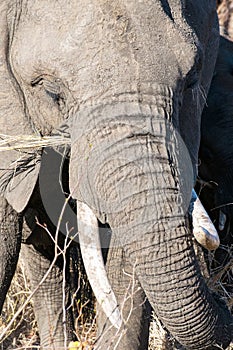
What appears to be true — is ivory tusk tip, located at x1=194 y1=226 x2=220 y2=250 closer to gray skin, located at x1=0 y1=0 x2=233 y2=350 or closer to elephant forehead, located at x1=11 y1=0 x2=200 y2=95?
gray skin, located at x1=0 y1=0 x2=233 y2=350

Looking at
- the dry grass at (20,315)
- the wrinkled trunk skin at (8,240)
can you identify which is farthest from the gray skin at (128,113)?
the dry grass at (20,315)

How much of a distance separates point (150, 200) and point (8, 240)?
2.68 ft

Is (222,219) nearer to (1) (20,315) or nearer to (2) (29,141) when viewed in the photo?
(1) (20,315)

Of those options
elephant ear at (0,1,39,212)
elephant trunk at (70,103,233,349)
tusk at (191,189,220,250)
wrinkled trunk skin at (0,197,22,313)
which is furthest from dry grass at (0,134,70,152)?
tusk at (191,189,220,250)

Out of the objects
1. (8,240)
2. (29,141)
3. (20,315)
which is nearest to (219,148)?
(20,315)

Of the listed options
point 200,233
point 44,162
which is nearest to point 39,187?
point 44,162

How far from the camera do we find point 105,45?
117 inches

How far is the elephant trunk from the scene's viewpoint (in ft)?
9.41

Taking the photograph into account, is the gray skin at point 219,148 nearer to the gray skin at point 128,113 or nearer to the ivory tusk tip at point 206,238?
the gray skin at point 128,113

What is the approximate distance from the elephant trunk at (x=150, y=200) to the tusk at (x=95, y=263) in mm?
75

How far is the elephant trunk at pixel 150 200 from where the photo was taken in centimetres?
287

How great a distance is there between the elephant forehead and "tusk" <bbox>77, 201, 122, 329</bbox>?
389mm

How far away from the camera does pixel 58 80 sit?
3.07 metres

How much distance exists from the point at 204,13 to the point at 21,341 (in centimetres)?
165
